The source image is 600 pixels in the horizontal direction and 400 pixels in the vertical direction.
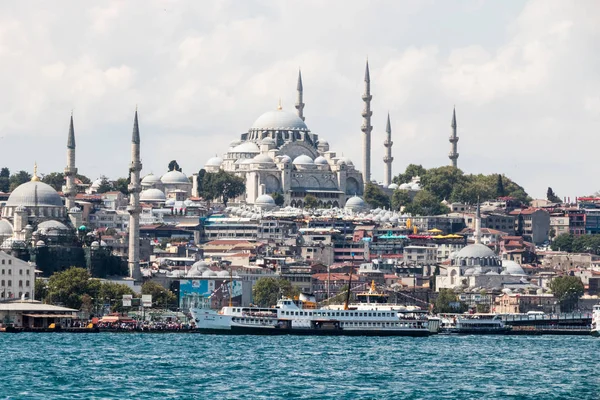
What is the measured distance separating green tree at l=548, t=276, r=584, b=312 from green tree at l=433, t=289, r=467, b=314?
244 inches

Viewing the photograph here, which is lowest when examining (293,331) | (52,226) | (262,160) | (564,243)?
(293,331)

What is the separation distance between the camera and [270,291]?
109938 mm

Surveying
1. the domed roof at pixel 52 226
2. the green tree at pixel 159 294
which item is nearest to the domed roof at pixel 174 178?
the domed roof at pixel 52 226

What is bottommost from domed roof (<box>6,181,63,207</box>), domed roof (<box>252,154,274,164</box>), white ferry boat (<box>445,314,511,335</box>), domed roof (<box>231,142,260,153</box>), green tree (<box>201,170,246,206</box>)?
white ferry boat (<box>445,314,511,335</box>)

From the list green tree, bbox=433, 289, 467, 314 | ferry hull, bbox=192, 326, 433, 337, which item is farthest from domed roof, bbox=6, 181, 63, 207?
ferry hull, bbox=192, 326, 433, 337

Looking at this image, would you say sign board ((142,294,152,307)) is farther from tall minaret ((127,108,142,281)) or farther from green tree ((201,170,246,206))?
green tree ((201,170,246,206))

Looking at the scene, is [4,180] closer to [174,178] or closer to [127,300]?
[174,178]

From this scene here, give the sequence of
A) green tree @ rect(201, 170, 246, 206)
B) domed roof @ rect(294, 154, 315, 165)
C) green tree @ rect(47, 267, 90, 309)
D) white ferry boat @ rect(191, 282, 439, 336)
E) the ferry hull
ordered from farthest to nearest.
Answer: domed roof @ rect(294, 154, 315, 165), green tree @ rect(201, 170, 246, 206), green tree @ rect(47, 267, 90, 309), white ferry boat @ rect(191, 282, 439, 336), the ferry hull

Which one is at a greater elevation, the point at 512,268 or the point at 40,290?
the point at 512,268

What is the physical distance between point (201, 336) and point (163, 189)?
72.6 m

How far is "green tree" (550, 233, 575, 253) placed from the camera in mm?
148125

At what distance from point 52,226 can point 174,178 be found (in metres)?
43.5

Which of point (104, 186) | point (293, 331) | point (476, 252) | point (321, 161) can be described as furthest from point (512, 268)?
point (293, 331)

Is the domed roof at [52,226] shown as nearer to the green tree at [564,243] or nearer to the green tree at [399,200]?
the green tree at [564,243]
